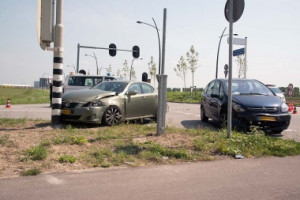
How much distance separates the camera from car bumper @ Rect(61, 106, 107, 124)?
8.52 m

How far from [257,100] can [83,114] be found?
4.81 meters

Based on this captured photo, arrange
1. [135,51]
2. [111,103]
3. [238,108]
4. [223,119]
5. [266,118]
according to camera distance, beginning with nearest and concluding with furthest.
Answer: [266,118] → [238,108] → [111,103] → [223,119] → [135,51]

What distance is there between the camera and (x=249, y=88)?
31.7 ft

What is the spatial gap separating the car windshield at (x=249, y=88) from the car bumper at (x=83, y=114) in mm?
4060

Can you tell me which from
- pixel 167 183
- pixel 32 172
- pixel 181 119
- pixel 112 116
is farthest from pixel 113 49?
pixel 167 183

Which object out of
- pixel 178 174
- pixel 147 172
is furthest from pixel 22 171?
pixel 178 174

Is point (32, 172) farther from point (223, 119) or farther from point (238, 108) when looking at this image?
point (223, 119)

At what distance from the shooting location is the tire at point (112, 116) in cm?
884

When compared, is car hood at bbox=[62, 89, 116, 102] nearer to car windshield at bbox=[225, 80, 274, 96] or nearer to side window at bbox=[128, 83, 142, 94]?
side window at bbox=[128, 83, 142, 94]

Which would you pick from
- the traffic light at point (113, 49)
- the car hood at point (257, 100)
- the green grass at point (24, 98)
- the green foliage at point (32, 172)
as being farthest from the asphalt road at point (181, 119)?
the traffic light at point (113, 49)

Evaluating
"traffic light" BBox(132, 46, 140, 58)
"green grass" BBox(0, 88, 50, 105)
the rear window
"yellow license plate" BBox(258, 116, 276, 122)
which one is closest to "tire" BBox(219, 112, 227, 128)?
"yellow license plate" BBox(258, 116, 276, 122)

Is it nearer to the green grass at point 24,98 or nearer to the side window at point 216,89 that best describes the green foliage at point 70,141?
the side window at point 216,89

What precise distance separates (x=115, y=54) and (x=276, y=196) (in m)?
25.5

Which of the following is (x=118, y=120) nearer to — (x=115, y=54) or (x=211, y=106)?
(x=211, y=106)
